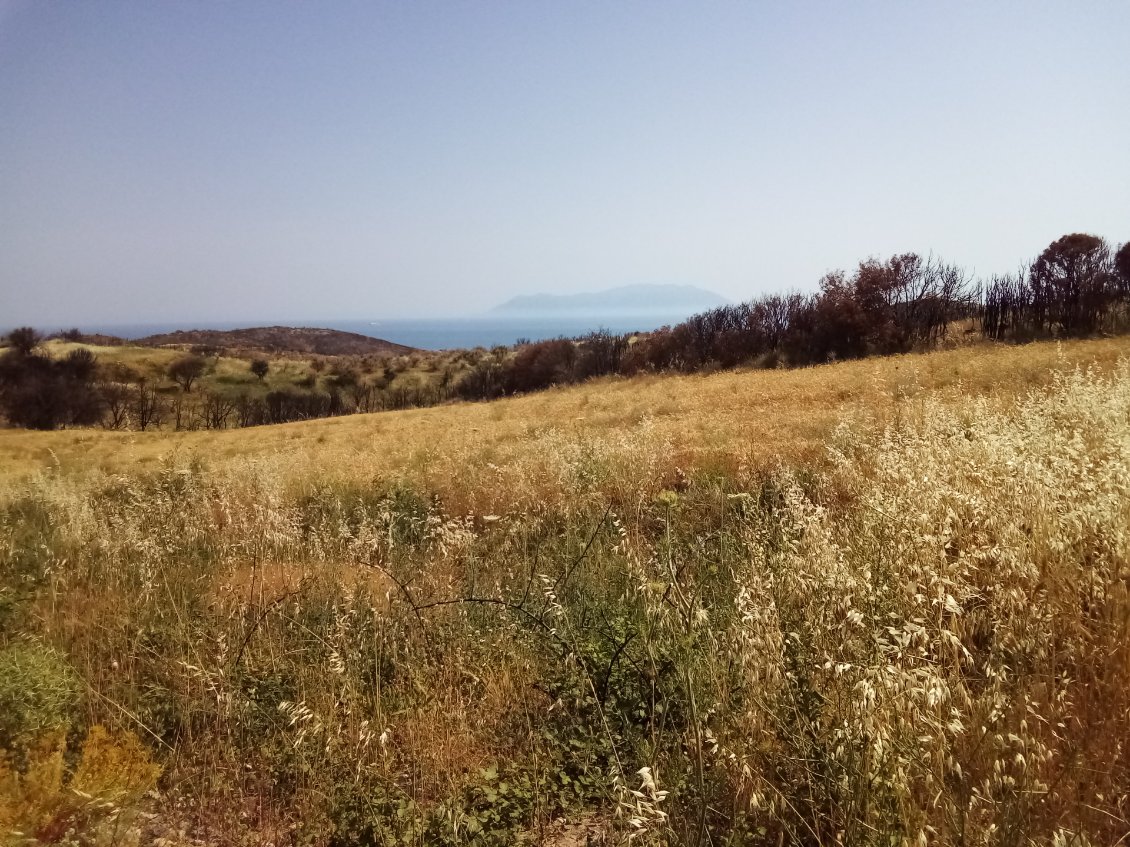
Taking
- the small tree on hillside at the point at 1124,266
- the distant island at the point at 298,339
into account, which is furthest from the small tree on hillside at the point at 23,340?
the small tree on hillside at the point at 1124,266

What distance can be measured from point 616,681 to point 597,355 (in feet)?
181

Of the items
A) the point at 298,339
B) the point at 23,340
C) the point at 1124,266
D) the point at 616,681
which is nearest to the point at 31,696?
the point at 616,681

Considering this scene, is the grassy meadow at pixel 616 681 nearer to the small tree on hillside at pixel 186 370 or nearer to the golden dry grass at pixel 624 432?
the golden dry grass at pixel 624 432

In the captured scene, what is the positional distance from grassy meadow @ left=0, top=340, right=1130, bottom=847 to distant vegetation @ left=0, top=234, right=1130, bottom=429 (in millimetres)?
36059

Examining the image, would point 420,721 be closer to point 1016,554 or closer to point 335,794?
point 335,794

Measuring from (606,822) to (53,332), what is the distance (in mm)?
121313

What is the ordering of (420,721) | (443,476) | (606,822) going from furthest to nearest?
(443,476)
(420,721)
(606,822)

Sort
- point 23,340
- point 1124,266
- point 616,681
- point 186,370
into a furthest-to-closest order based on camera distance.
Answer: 1. point 186,370
2. point 23,340
3. point 1124,266
4. point 616,681

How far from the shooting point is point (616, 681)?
139 inches

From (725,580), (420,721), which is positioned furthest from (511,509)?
(420,721)

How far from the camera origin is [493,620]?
177 inches

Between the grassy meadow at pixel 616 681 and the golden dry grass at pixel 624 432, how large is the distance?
4.79 m

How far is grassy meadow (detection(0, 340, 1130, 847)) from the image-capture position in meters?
2.21

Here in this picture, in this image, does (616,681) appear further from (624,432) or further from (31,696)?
(624,432)
